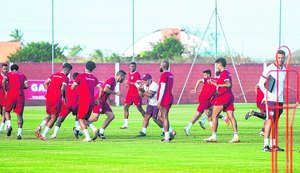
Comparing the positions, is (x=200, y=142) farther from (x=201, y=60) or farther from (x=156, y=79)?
(x=201, y=60)

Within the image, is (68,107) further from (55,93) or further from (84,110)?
(84,110)

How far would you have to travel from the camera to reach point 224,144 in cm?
2642

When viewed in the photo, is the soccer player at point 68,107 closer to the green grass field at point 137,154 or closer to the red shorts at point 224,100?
the green grass field at point 137,154

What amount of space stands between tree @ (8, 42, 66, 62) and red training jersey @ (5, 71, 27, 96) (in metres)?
54.0

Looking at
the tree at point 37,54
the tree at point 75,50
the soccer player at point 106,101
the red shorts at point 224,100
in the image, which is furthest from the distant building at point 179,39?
the red shorts at point 224,100

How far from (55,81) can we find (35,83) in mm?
36215

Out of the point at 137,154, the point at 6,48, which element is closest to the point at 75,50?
the point at 6,48

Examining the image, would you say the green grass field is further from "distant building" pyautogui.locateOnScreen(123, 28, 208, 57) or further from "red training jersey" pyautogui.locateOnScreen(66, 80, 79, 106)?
"distant building" pyautogui.locateOnScreen(123, 28, 208, 57)

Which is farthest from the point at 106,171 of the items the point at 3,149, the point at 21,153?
the point at 3,149

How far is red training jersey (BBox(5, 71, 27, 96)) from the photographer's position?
3045 cm

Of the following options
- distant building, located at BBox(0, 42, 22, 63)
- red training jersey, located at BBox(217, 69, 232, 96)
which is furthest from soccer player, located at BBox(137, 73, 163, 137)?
distant building, located at BBox(0, 42, 22, 63)

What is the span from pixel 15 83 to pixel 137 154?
29.0 feet

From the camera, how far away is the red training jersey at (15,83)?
30.5 meters

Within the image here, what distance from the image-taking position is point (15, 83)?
30469 mm
